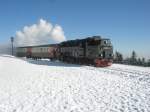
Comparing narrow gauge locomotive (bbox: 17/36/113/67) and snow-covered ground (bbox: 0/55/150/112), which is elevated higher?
narrow gauge locomotive (bbox: 17/36/113/67)

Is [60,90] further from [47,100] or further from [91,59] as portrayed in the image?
[91,59]

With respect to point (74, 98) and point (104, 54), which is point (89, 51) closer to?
point (104, 54)

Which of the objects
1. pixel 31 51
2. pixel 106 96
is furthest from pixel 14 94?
pixel 31 51

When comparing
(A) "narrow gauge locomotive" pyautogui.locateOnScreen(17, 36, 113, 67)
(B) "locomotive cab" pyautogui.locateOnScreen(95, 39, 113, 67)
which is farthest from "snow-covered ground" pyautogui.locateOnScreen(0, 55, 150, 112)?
(A) "narrow gauge locomotive" pyautogui.locateOnScreen(17, 36, 113, 67)

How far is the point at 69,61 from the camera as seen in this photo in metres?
32.2

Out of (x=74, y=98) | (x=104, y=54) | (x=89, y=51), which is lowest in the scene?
(x=74, y=98)

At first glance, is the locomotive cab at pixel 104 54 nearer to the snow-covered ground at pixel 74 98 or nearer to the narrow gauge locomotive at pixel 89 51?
the narrow gauge locomotive at pixel 89 51

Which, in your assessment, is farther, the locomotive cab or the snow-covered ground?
the locomotive cab

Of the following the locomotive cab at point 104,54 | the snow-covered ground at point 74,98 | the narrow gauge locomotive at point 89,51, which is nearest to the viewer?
the snow-covered ground at point 74,98

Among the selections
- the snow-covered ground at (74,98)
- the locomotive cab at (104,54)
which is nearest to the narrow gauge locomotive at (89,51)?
the locomotive cab at (104,54)

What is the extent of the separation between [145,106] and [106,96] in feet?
7.53

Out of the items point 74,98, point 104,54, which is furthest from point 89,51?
point 74,98

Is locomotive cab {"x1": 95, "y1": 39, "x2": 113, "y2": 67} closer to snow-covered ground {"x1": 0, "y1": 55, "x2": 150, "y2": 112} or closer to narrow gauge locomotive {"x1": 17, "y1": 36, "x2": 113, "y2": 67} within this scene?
narrow gauge locomotive {"x1": 17, "y1": 36, "x2": 113, "y2": 67}

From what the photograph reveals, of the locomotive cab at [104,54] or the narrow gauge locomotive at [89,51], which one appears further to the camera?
the narrow gauge locomotive at [89,51]
